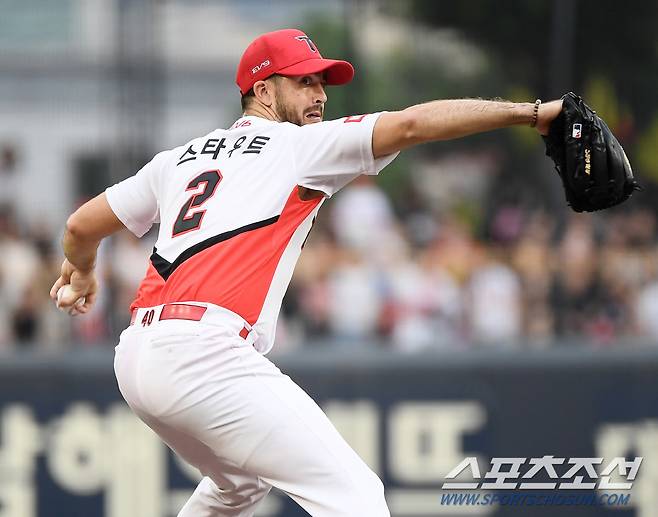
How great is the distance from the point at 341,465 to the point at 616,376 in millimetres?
4303

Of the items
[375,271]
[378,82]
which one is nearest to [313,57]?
[375,271]

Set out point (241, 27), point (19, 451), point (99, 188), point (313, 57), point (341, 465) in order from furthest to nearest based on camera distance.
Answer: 1. point (241, 27)
2. point (99, 188)
3. point (19, 451)
4. point (313, 57)
5. point (341, 465)

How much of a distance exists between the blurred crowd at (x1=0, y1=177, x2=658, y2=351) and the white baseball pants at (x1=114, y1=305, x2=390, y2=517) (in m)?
4.15

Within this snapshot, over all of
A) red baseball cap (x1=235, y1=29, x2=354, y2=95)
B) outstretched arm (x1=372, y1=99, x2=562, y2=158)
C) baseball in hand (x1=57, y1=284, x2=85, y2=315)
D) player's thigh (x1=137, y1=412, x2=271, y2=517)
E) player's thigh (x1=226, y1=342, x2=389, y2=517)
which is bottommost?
player's thigh (x1=137, y1=412, x2=271, y2=517)

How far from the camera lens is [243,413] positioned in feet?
14.6

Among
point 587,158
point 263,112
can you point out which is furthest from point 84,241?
point 587,158

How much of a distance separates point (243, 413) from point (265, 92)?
4.60ft

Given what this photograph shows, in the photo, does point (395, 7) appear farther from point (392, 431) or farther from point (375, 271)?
point (392, 431)

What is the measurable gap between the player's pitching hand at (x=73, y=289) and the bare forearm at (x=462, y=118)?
5.76ft

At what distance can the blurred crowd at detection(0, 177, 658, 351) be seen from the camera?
8.95 meters

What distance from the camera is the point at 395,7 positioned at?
1020cm

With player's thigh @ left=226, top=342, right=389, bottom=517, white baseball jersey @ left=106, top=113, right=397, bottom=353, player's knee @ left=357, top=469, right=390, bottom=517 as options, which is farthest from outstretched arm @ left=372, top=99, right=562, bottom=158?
player's knee @ left=357, top=469, right=390, bottom=517

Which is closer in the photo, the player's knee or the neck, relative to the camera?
the player's knee

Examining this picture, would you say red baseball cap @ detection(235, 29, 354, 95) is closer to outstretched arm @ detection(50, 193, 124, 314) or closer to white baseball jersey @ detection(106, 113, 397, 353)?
white baseball jersey @ detection(106, 113, 397, 353)
